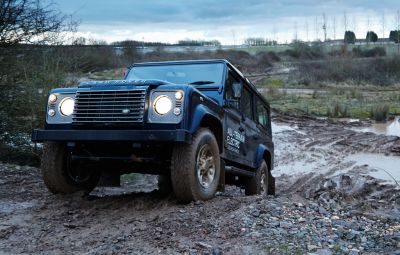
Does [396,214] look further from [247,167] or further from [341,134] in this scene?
[341,134]

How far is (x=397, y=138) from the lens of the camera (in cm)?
2364

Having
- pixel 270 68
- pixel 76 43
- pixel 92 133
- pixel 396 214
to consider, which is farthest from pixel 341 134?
pixel 270 68

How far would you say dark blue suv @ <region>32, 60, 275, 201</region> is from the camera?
674 cm

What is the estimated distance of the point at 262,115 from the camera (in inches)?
460

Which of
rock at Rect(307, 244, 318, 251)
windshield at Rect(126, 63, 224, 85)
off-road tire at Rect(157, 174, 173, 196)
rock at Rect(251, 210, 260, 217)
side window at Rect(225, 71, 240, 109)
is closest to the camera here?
rock at Rect(307, 244, 318, 251)

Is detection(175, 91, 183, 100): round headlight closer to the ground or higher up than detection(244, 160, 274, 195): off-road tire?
higher up

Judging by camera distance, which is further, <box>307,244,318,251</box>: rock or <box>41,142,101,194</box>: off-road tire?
<box>41,142,101,194</box>: off-road tire

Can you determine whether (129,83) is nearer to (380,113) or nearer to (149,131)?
(149,131)

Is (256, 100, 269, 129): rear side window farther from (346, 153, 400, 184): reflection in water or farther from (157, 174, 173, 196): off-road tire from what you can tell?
(346, 153, 400, 184): reflection in water

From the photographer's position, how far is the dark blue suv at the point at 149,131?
6.74 m

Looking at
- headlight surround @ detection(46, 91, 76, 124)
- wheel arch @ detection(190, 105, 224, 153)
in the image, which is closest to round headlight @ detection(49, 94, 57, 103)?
headlight surround @ detection(46, 91, 76, 124)

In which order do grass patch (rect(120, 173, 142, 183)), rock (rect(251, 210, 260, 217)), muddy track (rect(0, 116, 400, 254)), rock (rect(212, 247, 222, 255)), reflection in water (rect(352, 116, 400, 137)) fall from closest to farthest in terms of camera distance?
rock (rect(212, 247, 222, 255)), muddy track (rect(0, 116, 400, 254)), rock (rect(251, 210, 260, 217)), grass patch (rect(120, 173, 142, 183)), reflection in water (rect(352, 116, 400, 137))

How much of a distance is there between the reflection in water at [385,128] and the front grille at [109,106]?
22325 millimetres

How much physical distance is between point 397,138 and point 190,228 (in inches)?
768
